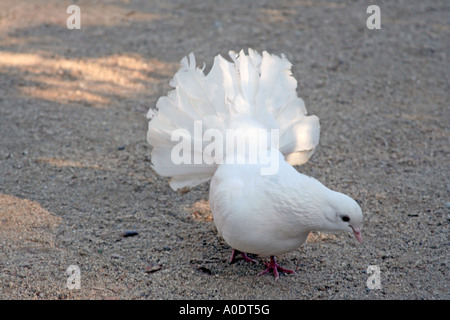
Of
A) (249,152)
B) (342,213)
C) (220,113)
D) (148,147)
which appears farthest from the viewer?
(148,147)

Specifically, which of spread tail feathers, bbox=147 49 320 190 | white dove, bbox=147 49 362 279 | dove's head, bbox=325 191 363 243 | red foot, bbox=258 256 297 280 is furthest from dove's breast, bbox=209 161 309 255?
spread tail feathers, bbox=147 49 320 190

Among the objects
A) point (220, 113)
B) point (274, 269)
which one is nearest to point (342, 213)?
point (274, 269)

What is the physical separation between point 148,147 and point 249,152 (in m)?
1.84

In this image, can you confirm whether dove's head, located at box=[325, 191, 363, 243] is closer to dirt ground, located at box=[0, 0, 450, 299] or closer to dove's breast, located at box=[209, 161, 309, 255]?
dove's breast, located at box=[209, 161, 309, 255]

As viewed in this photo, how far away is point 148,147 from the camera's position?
5500 millimetres

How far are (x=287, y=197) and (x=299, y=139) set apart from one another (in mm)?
990

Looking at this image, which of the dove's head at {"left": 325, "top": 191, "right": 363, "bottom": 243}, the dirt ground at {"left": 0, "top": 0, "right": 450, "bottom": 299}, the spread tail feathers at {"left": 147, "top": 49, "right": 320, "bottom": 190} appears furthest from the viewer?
the spread tail feathers at {"left": 147, "top": 49, "right": 320, "bottom": 190}

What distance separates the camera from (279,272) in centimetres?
398

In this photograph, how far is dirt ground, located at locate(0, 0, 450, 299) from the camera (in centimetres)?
387

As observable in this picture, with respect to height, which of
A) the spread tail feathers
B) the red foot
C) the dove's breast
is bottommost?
the red foot

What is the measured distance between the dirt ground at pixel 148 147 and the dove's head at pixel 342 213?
1.92 feet

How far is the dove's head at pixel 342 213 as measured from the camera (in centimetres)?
336

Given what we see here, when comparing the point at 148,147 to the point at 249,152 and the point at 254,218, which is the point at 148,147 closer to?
the point at 249,152

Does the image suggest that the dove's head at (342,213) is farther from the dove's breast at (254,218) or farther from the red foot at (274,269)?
the red foot at (274,269)
